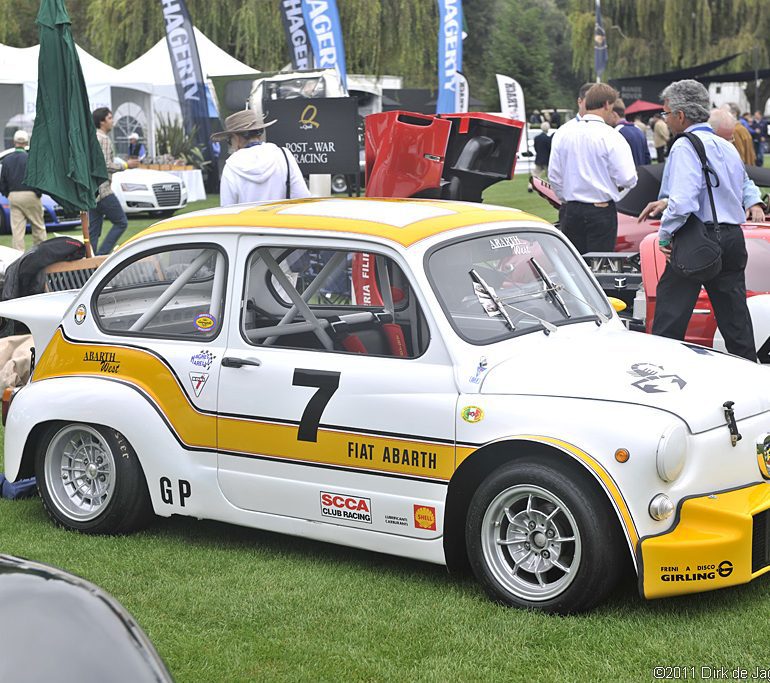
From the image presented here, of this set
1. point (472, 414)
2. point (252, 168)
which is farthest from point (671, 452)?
point (252, 168)

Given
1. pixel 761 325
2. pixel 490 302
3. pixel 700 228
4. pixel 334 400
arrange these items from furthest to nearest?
pixel 761 325 < pixel 700 228 < pixel 490 302 < pixel 334 400

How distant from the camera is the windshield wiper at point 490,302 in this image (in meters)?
5.05

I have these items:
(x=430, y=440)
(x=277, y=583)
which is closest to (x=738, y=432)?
(x=430, y=440)

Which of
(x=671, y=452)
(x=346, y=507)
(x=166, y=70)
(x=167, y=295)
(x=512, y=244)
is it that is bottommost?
(x=346, y=507)

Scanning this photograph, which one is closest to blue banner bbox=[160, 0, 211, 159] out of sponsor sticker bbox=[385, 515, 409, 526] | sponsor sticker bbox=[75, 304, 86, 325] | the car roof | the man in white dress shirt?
the man in white dress shirt

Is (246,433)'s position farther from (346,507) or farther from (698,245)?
(698,245)

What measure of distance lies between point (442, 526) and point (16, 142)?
1241 cm

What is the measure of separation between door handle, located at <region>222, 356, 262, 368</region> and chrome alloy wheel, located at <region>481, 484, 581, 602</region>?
129 cm

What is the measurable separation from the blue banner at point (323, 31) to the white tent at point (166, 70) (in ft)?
29.9

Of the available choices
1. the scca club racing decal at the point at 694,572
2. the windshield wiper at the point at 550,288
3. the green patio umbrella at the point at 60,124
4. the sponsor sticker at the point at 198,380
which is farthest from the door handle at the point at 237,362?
the green patio umbrella at the point at 60,124

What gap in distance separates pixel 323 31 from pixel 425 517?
16896mm

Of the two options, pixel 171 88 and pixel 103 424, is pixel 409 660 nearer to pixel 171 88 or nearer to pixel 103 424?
pixel 103 424

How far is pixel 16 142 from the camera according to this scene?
15.5 m

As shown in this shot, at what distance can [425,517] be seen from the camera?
474 centimetres
